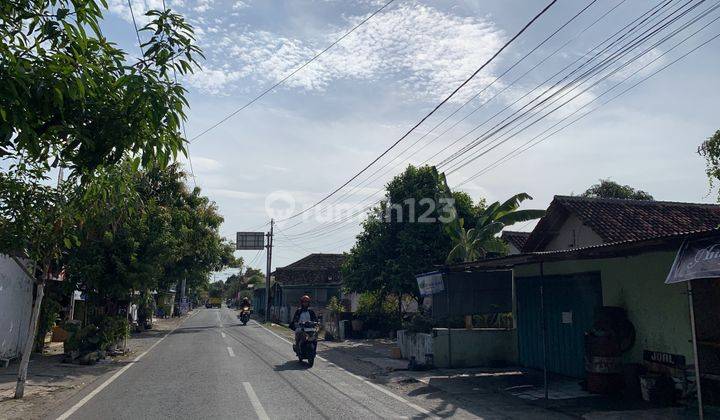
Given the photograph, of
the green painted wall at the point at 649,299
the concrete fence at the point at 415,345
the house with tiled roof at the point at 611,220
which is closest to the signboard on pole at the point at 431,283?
the concrete fence at the point at 415,345

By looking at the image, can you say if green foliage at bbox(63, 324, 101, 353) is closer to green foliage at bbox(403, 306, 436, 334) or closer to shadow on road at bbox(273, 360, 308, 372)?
shadow on road at bbox(273, 360, 308, 372)

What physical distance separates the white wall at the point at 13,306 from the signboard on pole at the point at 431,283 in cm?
1180

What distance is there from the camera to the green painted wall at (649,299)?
33.9 feet

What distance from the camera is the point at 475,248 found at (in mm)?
21344

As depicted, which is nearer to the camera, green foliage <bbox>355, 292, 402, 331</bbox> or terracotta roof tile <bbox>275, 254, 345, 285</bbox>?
green foliage <bbox>355, 292, 402, 331</bbox>

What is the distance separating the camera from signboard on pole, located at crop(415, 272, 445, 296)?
15.3 metres

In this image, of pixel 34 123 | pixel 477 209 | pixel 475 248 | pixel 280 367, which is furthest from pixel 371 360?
pixel 34 123

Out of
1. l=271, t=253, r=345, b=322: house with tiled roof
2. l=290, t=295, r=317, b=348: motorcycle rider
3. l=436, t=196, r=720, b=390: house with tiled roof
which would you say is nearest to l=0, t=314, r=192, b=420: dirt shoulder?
l=290, t=295, r=317, b=348: motorcycle rider

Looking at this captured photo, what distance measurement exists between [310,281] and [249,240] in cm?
990

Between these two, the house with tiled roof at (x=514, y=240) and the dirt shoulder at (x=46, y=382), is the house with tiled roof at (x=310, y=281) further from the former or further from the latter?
the dirt shoulder at (x=46, y=382)

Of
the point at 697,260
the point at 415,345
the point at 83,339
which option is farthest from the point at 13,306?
the point at 697,260

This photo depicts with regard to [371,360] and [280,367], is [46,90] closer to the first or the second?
[280,367]

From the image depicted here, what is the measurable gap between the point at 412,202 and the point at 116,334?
1452 centimetres

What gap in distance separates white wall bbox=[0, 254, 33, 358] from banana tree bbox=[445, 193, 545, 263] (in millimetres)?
14251
